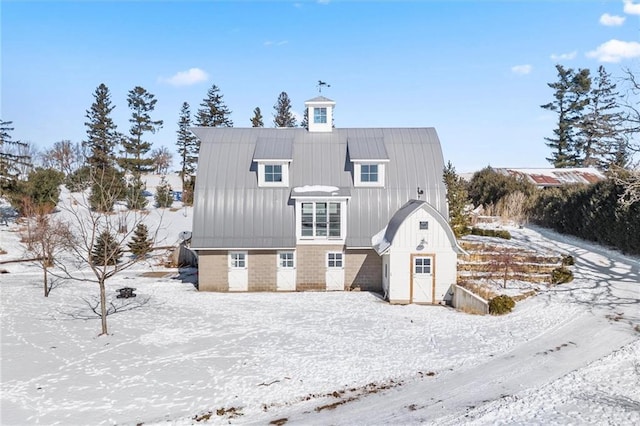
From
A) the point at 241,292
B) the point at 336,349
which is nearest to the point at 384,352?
the point at 336,349

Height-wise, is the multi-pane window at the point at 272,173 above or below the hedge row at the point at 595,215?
above

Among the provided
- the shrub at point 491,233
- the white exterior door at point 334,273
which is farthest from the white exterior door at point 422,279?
the shrub at point 491,233

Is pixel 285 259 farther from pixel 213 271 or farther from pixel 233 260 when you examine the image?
pixel 213 271

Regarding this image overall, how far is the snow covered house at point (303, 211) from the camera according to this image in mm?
19609

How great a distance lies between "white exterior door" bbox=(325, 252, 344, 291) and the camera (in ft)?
64.5

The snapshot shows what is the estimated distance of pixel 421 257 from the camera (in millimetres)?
17312

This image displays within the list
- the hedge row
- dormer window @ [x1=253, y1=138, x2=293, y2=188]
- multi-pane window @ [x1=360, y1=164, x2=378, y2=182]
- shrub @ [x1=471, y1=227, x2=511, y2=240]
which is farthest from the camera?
shrub @ [x1=471, y1=227, x2=511, y2=240]

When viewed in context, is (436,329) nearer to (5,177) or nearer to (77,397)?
(77,397)

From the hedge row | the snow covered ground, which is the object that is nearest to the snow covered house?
the snow covered ground

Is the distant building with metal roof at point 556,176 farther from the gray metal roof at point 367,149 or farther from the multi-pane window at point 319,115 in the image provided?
the multi-pane window at point 319,115

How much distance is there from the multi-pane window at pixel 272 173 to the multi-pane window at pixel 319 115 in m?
4.45

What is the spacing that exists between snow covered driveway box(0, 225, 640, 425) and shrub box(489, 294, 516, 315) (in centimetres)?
32

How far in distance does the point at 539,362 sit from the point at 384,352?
161 inches

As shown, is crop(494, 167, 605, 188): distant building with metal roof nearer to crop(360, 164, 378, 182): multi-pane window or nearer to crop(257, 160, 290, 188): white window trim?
crop(360, 164, 378, 182): multi-pane window
